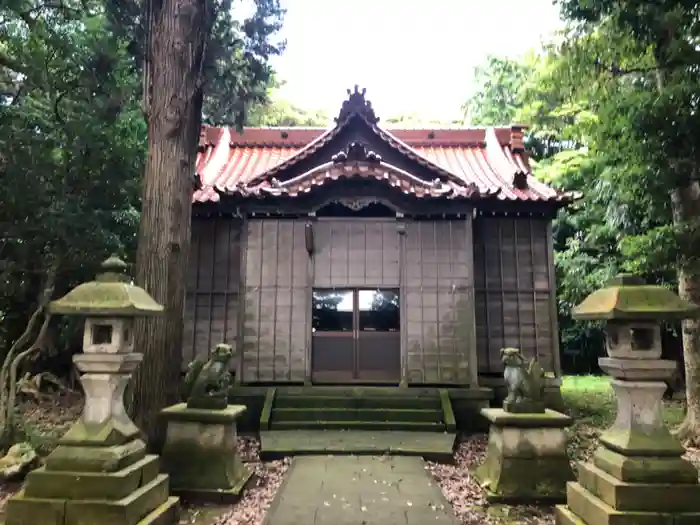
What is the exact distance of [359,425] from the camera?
31.0 ft

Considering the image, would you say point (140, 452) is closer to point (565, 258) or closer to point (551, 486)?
point (551, 486)

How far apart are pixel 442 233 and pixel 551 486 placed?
19.2 feet

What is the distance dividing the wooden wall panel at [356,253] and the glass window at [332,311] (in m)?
0.31

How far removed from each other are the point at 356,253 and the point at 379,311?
1372 mm

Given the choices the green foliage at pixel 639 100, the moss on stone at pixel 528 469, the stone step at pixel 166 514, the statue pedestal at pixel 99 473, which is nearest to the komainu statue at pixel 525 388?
the moss on stone at pixel 528 469

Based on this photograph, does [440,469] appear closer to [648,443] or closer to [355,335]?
[648,443]

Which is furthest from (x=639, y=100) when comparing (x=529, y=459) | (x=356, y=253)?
(x=356, y=253)

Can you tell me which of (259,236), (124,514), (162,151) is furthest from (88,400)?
(259,236)

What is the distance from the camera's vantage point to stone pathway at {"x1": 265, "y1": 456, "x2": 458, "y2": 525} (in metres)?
5.55

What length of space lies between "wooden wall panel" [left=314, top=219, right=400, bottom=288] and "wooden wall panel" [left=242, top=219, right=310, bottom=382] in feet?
1.33

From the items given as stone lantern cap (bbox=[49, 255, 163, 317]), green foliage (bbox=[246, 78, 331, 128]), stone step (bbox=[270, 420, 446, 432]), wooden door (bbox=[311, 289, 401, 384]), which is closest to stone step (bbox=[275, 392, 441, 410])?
stone step (bbox=[270, 420, 446, 432])

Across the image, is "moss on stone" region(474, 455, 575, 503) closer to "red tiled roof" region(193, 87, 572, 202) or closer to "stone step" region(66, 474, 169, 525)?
"stone step" region(66, 474, 169, 525)

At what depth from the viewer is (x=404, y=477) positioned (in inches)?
275

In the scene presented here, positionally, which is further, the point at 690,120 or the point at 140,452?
the point at 690,120
